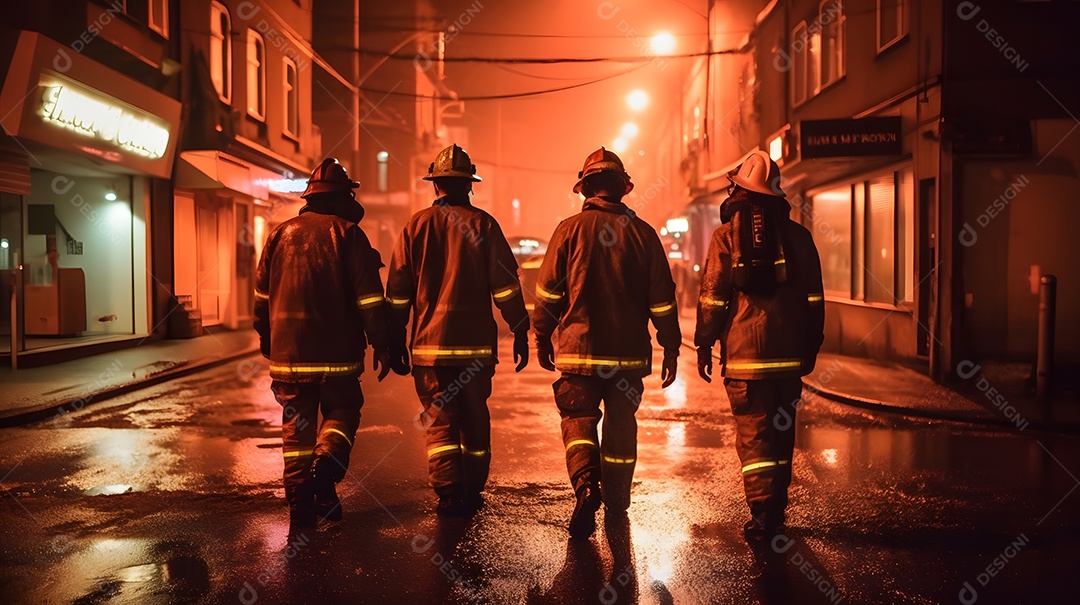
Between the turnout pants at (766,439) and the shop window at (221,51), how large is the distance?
17220 millimetres

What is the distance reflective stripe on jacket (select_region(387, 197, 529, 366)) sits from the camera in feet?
18.0

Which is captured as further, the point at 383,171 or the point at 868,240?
the point at 383,171

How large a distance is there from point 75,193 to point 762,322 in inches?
609

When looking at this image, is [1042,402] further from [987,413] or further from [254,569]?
[254,569]

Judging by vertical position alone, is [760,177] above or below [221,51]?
below

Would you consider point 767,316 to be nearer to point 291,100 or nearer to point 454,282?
point 454,282

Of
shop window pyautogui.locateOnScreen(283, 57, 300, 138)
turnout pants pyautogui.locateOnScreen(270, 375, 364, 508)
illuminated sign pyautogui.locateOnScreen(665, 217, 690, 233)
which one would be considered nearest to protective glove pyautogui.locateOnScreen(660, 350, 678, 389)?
turnout pants pyautogui.locateOnScreen(270, 375, 364, 508)

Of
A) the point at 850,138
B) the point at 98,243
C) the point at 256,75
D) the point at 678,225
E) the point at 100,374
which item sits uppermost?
the point at 256,75

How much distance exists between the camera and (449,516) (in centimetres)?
537

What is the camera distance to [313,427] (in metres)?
5.33

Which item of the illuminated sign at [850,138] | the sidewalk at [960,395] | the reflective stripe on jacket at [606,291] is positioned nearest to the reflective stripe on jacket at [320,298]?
the reflective stripe on jacket at [606,291]

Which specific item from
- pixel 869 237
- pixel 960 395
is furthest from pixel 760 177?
pixel 869 237

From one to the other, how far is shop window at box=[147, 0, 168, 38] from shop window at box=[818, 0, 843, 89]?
41.9 feet

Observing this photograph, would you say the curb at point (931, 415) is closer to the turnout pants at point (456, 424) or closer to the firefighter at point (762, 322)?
the firefighter at point (762, 322)
